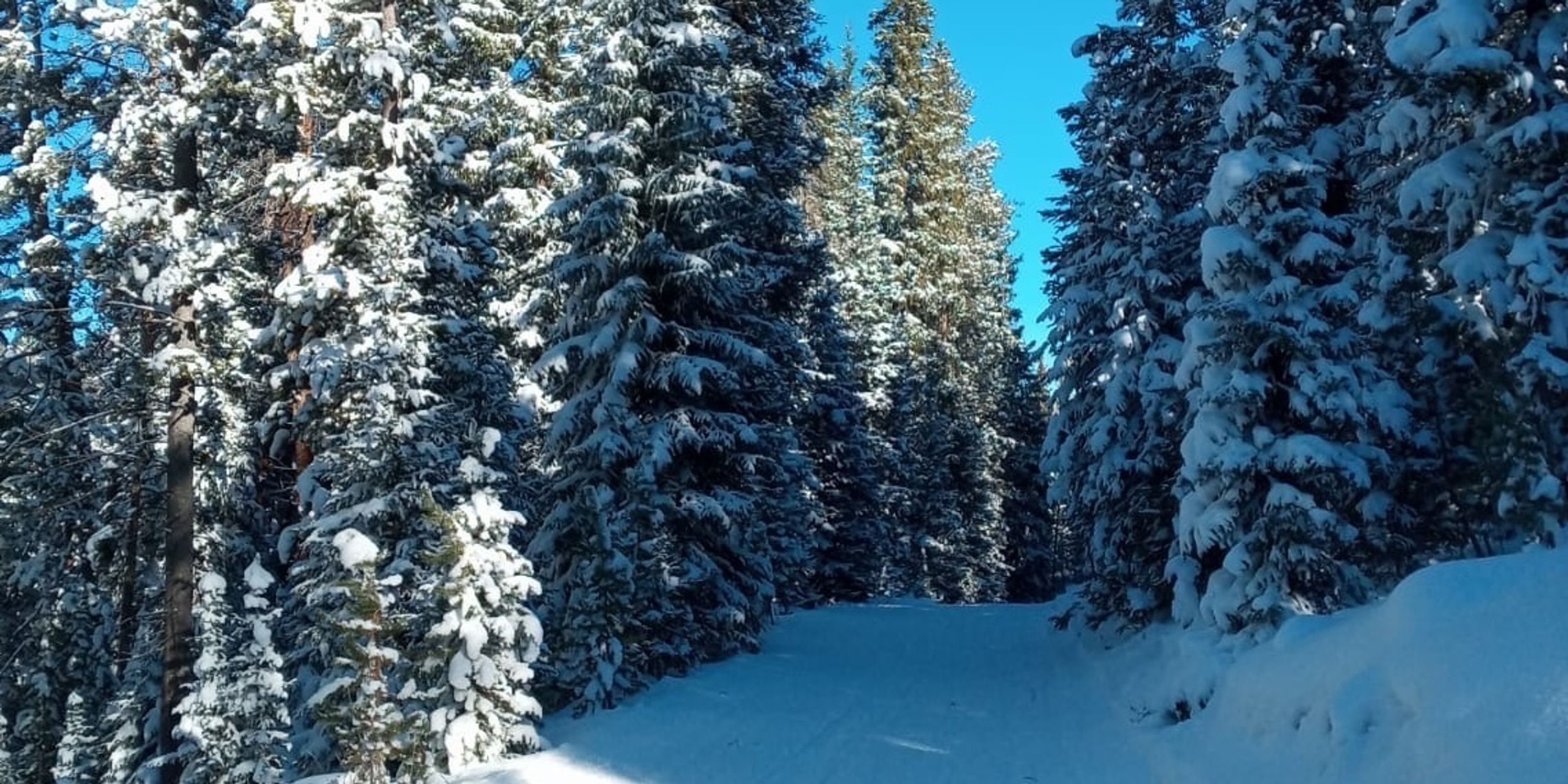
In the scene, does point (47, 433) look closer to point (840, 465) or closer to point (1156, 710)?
point (1156, 710)

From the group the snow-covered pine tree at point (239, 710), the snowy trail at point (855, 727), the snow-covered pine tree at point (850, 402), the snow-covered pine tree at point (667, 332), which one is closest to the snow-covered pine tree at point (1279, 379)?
the snowy trail at point (855, 727)

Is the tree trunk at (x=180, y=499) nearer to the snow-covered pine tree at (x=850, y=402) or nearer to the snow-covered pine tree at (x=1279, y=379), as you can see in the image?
the snow-covered pine tree at (x=1279, y=379)

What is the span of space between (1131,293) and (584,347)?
28.5 ft

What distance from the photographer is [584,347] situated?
1536 centimetres

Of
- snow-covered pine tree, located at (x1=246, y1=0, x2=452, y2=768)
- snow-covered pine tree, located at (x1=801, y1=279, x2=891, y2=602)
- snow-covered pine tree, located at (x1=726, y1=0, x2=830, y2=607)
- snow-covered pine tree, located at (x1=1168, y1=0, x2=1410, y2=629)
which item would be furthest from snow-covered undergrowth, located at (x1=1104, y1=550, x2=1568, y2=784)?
snow-covered pine tree, located at (x1=801, y1=279, x2=891, y2=602)

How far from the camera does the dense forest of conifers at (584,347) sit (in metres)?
9.88

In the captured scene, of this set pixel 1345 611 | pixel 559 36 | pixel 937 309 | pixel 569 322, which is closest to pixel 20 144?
pixel 569 322

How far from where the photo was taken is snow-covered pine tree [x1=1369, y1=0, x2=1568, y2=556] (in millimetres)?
8891

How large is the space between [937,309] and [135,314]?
3073cm

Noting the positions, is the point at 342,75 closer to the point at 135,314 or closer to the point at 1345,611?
the point at 135,314

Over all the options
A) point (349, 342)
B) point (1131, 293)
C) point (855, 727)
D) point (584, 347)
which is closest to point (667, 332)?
point (584, 347)

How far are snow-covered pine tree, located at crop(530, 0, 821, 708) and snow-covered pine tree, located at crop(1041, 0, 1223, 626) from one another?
556 centimetres

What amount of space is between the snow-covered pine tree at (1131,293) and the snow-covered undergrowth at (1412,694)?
6.35 meters

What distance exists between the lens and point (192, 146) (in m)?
12.9
